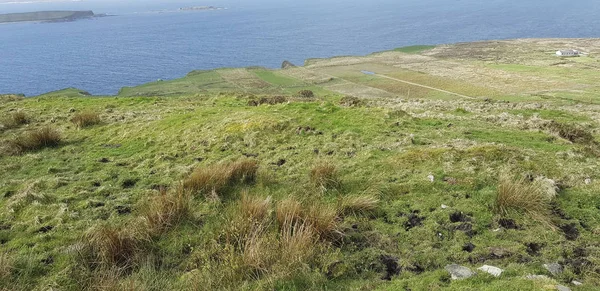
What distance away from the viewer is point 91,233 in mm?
6406

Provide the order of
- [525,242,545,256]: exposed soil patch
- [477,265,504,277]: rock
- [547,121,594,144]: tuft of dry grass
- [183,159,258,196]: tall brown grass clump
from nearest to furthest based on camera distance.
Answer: [477,265,504,277]: rock
[525,242,545,256]: exposed soil patch
[183,159,258,196]: tall brown grass clump
[547,121,594,144]: tuft of dry grass

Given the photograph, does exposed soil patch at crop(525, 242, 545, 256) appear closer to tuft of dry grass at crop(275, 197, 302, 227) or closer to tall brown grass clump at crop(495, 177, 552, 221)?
tall brown grass clump at crop(495, 177, 552, 221)

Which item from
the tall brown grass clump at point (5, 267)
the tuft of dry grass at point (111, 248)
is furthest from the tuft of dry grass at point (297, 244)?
the tall brown grass clump at point (5, 267)

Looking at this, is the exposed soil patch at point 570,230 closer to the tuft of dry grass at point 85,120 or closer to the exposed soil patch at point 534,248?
the exposed soil patch at point 534,248

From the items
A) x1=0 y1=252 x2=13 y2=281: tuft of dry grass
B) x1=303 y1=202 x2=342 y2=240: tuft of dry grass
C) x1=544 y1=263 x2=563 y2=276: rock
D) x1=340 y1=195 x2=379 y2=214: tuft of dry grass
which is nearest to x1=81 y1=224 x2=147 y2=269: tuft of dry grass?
x1=0 y1=252 x2=13 y2=281: tuft of dry grass

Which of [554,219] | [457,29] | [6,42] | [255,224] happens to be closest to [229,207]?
[255,224]

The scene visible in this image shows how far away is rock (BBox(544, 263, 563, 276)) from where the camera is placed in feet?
17.9

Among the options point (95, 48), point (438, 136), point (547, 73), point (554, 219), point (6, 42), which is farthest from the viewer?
point (6, 42)

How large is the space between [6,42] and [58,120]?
607 feet

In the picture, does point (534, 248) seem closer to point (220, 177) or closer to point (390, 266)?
point (390, 266)

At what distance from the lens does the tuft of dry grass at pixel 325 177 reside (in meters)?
8.52

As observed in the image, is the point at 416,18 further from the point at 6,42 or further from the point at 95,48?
the point at 6,42

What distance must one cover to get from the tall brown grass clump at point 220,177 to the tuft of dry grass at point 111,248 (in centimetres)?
193

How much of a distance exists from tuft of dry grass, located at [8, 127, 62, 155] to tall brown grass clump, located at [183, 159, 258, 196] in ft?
21.5
